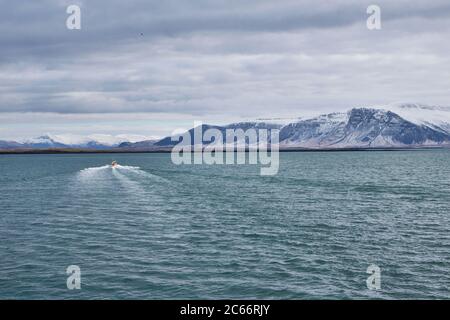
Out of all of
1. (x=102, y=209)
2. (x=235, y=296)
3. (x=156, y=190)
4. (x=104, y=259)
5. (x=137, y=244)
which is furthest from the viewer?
(x=156, y=190)

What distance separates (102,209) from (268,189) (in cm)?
4125

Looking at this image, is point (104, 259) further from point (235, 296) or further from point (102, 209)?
point (102, 209)

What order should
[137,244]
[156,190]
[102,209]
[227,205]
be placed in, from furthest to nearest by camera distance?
[156,190], [227,205], [102,209], [137,244]

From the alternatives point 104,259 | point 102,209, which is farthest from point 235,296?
point 102,209

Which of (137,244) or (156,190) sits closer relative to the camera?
(137,244)
